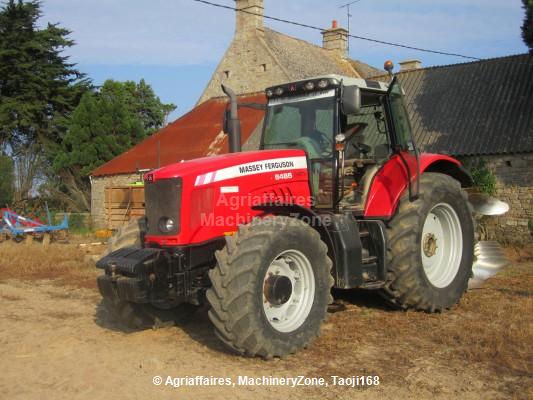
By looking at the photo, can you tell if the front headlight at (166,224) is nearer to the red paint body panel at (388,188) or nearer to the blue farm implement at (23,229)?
the red paint body panel at (388,188)

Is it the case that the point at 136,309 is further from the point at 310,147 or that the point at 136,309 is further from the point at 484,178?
the point at 484,178

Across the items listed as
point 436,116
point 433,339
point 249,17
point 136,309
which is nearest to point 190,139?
point 249,17

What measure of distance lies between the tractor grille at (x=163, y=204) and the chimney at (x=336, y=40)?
25.6m

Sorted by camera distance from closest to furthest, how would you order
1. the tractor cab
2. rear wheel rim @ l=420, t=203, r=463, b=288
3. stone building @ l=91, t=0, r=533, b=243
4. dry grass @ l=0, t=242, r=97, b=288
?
the tractor cab → rear wheel rim @ l=420, t=203, r=463, b=288 → dry grass @ l=0, t=242, r=97, b=288 → stone building @ l=91, t=0, r=533, b=243

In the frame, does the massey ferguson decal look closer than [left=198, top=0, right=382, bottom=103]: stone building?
Yes

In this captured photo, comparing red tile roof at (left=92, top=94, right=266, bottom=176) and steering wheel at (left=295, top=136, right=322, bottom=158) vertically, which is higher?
red tile roof at (left=92, top=94, right=266, bottom=176)

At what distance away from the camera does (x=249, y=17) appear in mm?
25234

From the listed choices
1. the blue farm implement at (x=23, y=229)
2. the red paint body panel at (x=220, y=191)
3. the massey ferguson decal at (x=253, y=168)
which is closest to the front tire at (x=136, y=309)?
the red paint body panel at (x=220, y=191)

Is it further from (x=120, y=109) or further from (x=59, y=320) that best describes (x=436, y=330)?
(x=120, y=109)

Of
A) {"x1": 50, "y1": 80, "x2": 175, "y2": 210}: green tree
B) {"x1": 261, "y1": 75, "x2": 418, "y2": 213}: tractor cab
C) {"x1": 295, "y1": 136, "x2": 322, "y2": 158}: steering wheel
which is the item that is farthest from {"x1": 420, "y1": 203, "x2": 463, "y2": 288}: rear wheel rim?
{"x1": 50, "y1": 80, "x2": 175, "y2": 210}: green tree

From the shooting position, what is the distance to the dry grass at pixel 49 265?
963 cm

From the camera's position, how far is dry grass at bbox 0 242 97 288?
31.6 ft

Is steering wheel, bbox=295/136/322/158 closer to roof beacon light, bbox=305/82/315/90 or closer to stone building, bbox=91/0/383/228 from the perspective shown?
roof beacon light, bbox=305/82/315/90

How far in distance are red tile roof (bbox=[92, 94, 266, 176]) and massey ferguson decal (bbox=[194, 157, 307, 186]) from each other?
43.8ft
